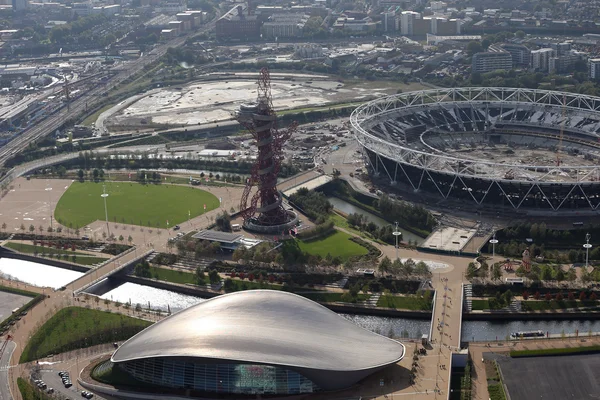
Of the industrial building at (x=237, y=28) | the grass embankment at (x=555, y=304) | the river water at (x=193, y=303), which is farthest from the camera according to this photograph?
the industrial building at (x=237, y=28)

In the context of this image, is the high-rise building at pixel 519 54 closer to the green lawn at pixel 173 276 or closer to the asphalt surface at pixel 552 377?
the green lawn at pixel 173 276

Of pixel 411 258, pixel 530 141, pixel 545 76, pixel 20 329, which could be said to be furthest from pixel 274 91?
pixel 20 329

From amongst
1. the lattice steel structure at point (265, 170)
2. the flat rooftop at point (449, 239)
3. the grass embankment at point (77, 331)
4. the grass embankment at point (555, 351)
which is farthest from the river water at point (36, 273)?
the grass embankment at point (555, 351)

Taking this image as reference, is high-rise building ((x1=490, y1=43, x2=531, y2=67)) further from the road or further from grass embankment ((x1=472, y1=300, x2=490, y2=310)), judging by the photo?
grass embankment ((x1=472, y1=300, x2=490, y2=310))

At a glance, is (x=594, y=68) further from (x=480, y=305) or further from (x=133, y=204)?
(x=480, y=305)

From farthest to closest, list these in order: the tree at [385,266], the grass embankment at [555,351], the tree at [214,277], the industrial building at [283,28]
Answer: the industrial building at [283,28], the tree at [214,277], the tree at [385,266], the grass embankment at [555,351]

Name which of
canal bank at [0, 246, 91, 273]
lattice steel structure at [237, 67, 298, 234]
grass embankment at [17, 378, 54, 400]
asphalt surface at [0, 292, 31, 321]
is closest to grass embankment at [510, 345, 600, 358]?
grass embankment at [17, 378, 54, 400]

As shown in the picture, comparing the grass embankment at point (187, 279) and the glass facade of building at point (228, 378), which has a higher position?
the glass facade of building at point (228, 378)
